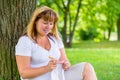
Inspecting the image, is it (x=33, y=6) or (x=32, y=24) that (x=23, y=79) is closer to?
(x=32, y=24)

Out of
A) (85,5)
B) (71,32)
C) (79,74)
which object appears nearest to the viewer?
(79,74)

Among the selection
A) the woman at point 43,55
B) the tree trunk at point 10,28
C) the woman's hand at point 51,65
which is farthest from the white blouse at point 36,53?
the tree trunk at point 10,28

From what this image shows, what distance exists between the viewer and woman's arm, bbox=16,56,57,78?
3.64 meters

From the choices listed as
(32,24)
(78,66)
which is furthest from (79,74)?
(32,24)

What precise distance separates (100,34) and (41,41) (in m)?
31.2

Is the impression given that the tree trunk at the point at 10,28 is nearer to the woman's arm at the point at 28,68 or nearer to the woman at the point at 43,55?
the woman at the point at 43,55

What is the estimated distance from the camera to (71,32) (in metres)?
20.2

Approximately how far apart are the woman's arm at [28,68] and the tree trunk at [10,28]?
0.71 metres

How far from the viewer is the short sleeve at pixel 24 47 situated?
12.0 feet

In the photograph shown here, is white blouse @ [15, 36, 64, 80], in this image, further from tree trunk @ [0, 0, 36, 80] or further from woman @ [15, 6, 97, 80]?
tree trunk @ [0, 0, 36, 80]

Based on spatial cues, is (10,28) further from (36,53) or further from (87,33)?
(87,33)

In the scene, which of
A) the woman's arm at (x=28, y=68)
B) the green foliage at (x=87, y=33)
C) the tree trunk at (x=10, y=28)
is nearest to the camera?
the woman's arm at (x=28, y=68)

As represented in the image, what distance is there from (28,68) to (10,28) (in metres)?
0.86

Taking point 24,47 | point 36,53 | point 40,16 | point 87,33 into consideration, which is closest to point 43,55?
point 36,53
